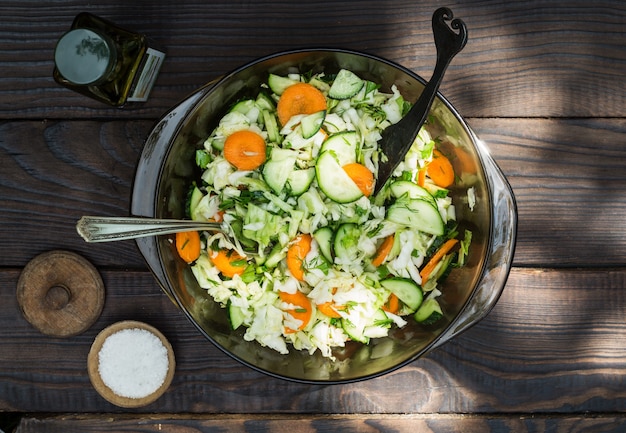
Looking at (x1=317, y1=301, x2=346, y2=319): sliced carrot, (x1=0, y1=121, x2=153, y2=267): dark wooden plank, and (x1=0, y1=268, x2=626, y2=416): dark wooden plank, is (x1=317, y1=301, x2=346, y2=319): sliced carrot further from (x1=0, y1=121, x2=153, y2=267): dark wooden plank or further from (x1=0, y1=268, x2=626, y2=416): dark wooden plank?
(x1=0, y1=121, x2=153, y2=267): dark wooden plank

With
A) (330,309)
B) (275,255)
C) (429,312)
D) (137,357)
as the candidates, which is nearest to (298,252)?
(275,255)

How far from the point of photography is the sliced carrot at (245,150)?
1.54 metres

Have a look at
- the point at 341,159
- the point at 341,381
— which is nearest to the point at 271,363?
the point at 341,381

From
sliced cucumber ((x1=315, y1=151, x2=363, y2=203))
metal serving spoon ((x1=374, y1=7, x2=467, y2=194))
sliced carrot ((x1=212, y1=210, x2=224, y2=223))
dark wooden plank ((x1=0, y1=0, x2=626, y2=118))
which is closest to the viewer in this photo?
metal serving spoon ((x1=374, y1=7, x2=467, y2=194))

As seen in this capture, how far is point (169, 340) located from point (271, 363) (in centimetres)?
37

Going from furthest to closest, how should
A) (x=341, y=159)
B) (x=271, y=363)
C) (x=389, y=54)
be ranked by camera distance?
1. (x=389, y=54)
2. (x=271, y=363)
3. (x=341, y=159)

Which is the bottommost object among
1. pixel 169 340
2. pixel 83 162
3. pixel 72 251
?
pixel 169 340

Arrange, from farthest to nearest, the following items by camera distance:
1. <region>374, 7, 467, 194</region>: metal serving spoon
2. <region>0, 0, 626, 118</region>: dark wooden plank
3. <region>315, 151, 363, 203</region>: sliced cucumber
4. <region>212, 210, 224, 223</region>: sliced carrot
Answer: <region>0, 0, 626, 118</region>: dark wooden plank → <region>212, 210, 224, 223</region>: sliced carrot → <region>315, 151, 363, 203</region>: sliced cucumber → <region>374, 7, 467, 194</region>: metal serving spoon

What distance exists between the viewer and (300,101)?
157cm

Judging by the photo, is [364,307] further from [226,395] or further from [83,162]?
[83,162]

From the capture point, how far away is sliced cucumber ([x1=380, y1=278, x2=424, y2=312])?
1571mm

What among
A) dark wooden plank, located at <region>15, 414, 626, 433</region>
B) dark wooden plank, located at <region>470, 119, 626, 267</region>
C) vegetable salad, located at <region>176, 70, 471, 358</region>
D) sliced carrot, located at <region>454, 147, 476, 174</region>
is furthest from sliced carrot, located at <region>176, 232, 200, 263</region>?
dark wooden plank, located at <region>470, 119, 626, 267</region>

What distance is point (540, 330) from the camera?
186cm

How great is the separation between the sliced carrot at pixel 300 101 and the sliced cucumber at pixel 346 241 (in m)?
0.30
